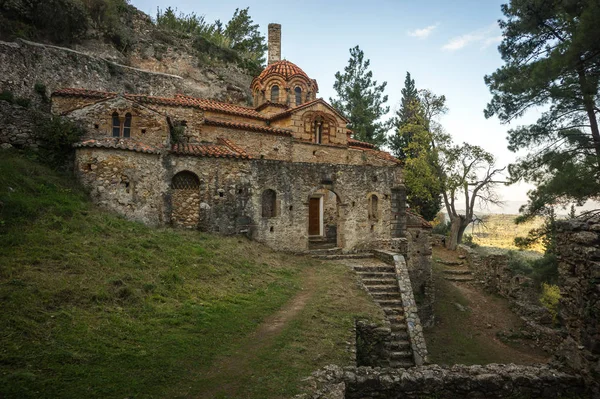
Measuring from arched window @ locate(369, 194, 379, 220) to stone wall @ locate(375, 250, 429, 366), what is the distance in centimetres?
289

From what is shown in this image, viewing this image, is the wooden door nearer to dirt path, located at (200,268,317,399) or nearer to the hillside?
dirt path, located at (200,268,317,399)

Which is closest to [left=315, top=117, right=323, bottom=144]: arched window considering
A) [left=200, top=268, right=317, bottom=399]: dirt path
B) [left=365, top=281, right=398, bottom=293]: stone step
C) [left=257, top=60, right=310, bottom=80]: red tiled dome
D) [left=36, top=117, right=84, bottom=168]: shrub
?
[left=257, top=60, right=310, bottom=80]: red tiled dome

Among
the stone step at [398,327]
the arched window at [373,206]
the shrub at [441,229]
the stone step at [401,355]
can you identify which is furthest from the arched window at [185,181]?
the shrub at [441,229]

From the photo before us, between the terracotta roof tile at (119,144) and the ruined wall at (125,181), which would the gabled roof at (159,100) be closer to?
the terracotta roof tile at (119,144)

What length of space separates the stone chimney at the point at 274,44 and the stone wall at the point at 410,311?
68.4 feet

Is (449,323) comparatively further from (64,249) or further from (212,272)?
(64,249)

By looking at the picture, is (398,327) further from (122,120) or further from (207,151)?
(122,120)

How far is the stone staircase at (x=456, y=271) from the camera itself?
21.5 meters

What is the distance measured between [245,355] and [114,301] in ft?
9.50

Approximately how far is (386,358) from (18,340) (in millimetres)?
8027

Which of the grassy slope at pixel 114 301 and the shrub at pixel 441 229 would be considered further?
the shrub at pixel 441 229

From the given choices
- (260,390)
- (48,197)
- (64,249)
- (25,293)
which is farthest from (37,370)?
(48,197)

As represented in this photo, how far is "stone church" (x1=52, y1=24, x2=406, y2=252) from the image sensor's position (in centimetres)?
1262

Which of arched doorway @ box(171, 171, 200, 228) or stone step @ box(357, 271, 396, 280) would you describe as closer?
stone step @ box(357, 271, 396, 280)
